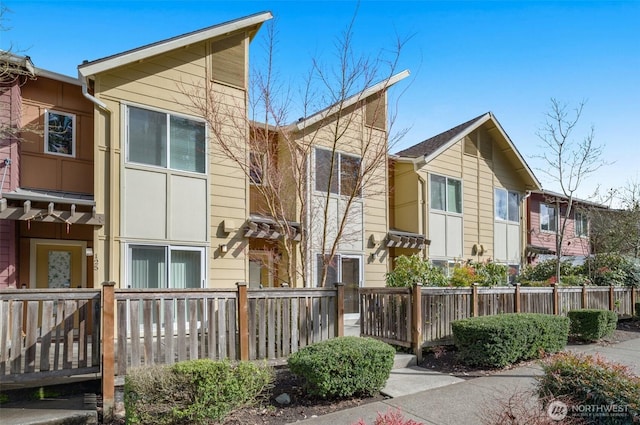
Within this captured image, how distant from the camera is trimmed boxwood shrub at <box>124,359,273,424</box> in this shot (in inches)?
182

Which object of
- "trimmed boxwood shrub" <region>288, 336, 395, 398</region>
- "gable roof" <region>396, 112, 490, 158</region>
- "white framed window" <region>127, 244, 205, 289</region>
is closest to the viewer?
"trimmed boxwood shrub" <region>288, 336, 395, 398</region>

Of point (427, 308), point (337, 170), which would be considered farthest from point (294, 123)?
point (427, 308)

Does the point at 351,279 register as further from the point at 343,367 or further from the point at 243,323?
the point at 343,367

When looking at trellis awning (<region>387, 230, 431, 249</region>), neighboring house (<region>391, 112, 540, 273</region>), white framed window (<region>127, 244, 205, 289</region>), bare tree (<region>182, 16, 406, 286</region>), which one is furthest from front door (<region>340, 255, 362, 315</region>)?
white framed window (<region>127, 244, 205, 289</region>)

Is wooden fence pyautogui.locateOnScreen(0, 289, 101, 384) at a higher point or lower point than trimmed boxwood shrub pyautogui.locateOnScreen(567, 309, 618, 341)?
higher

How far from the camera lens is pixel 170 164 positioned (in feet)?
32.4

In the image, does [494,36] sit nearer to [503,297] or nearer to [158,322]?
[503,297]

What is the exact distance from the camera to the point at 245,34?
11156mm

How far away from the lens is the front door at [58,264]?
976 centimetres

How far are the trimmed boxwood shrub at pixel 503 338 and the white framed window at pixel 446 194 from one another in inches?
290

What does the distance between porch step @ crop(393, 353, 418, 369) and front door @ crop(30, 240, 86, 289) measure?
306 inches

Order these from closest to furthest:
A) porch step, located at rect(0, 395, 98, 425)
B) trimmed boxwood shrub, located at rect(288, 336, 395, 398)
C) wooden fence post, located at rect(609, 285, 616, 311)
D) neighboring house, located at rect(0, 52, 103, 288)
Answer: porch step, located at rect(0, 395, 98, 425) → trimmed boxwood shrub, located at rect(288, 336, 395, 398) → neighboring house, located at rect(0, 52, 103, 288) → wooden fence post, located at rect(609, 285, 616, 311)

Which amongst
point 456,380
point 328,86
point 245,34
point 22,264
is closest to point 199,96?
point 245,34

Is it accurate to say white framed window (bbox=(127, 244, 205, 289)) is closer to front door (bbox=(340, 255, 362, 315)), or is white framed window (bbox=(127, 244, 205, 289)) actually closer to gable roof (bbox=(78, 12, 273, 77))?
gable roof (bbox=(78, 12, 273, 77))
